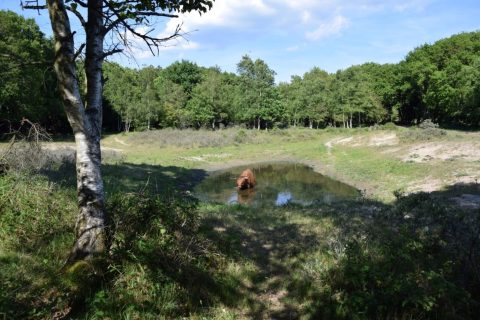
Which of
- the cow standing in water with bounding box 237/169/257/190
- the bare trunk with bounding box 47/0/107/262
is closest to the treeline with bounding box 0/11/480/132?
the cow standing in water with bounding box 237/169/257/190

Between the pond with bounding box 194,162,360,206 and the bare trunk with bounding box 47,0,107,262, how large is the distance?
1596 cm

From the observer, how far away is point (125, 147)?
50.5 m

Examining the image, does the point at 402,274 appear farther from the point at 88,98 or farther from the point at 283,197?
the point at 283,197

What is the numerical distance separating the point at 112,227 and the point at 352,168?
30603mm

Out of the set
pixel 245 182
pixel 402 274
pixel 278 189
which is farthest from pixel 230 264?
pixel 278 189

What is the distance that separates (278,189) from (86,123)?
24.7m

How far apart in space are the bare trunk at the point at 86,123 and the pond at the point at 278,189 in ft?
52.3

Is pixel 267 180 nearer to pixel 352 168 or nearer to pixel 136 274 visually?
pixel 352 168

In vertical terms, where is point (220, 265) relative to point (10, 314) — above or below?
below

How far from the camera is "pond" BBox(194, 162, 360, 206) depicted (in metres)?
25.1

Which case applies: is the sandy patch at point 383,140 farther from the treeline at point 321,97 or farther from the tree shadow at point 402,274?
the tree shadow at point 402,274

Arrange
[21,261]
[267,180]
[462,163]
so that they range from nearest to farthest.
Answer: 1. [21,261]
2. [462,163]
3. [267,180]

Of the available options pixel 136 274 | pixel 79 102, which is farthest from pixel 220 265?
pixel 79 102

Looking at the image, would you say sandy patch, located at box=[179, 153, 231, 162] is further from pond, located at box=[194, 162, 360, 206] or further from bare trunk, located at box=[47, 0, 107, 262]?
bare trunk, located at box=[47, 0, 107, 262]
